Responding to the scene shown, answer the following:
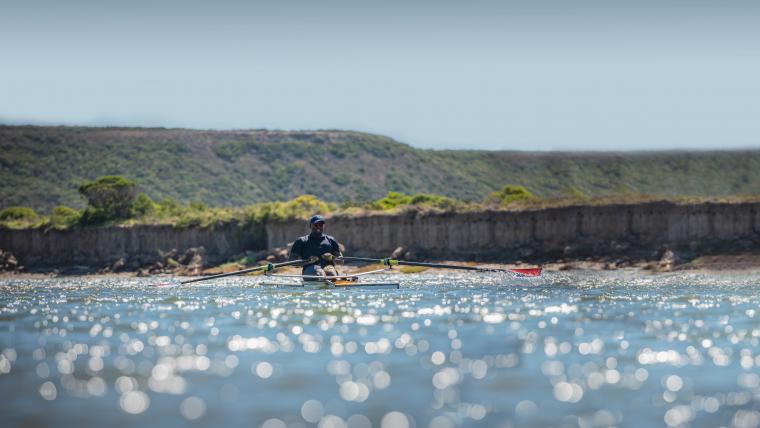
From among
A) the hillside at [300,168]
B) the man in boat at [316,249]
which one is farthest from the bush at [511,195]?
the man in boat at [316,249]

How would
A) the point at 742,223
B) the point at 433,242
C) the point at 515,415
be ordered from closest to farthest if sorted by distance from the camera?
the point at 515,415 → the point at 742,223 → the point at 433,242

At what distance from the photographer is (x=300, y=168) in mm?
129375

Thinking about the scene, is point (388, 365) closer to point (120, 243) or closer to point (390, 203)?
point (120, 243)

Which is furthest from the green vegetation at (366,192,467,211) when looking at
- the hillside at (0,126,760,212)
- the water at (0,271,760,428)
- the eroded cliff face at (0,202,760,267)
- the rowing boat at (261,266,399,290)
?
the hillside at (0,126,760,212)

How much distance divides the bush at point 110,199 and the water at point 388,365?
157ft

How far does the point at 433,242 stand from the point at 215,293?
2824cm

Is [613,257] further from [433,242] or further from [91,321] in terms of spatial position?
[91,321]

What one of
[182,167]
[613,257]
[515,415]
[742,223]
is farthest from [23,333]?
[182,167]

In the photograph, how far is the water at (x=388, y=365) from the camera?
1169 cm

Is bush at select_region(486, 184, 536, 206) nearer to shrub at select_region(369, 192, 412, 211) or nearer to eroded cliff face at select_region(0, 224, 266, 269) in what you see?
shrub at select_region(369, 192, 412, 211)

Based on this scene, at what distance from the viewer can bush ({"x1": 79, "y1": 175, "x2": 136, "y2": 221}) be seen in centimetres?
7250

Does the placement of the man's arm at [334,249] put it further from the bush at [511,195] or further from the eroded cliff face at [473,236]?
the bush at [511,195]

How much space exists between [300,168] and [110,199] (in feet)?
182

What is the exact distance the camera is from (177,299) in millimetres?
29422
